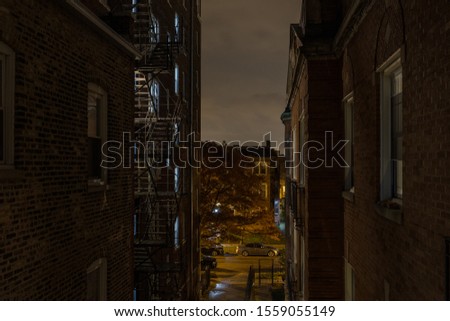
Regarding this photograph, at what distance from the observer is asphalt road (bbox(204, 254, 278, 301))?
2633 centimetres

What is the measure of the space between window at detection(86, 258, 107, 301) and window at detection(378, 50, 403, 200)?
207 inches

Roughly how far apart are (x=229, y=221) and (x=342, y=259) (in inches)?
827

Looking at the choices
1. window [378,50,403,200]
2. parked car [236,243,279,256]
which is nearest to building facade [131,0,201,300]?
window [378,50,403,200]

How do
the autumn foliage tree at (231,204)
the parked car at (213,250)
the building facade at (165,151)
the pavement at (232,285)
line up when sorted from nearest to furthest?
the building facade at (165,151), the pavement at (232,285), the autumn foliage tree at (231,204), the parked car at (213,250)

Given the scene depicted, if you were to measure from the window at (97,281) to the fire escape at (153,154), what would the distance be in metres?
4.12

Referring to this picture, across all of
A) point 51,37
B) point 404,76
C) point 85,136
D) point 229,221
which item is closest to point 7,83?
point 51,37

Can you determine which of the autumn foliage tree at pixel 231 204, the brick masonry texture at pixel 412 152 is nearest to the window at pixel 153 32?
Answer: the brick masonry texture at pixel 412 152

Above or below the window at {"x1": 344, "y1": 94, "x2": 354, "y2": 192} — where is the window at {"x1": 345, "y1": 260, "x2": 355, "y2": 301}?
below

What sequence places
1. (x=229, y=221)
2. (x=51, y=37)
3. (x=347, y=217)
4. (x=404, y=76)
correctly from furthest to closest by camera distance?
1. (x=229, y=221)
2. (x=347, y=217)
3. (x=51, y=37)
4. (x=404, y=76)

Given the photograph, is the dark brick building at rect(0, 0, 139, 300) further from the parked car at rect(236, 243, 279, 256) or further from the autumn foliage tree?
the parked car at rect(236, 243, 279, 256)

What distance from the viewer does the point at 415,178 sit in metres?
4.92

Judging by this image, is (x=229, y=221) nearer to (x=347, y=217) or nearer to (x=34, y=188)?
(x=347, y=217)

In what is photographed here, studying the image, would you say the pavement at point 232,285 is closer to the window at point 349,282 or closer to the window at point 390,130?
the window at point 349,282

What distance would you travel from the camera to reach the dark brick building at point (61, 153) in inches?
218
